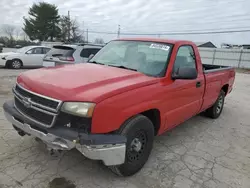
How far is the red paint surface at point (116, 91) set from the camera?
252 cm

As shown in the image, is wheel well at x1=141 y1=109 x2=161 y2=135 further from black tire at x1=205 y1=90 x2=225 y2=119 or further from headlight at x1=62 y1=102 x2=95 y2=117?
black tire at x1=205 y1=90 x2=225 y2=119

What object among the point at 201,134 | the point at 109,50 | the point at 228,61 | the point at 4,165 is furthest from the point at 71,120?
the point at 228,61

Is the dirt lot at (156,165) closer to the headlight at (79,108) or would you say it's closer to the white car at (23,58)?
the headlight at (79,108)

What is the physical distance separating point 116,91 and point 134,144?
819mm

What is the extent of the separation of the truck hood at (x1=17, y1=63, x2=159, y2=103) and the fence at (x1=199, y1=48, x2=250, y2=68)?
2606 centimetres

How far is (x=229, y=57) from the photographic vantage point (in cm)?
2697

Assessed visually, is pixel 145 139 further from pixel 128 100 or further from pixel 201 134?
pixel 201 134

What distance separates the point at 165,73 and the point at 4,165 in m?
2.52

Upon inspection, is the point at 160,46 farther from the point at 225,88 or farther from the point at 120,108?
the point at 225,88

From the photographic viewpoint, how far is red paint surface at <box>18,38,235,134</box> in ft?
8.28

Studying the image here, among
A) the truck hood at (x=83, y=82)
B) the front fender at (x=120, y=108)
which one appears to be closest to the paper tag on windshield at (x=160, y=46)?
the truck hood at (x=83, y=82)

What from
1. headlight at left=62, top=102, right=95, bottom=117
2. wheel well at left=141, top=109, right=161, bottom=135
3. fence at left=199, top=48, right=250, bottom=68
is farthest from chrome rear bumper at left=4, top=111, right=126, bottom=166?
fence at left=199, top=48, right=250, bottom=68

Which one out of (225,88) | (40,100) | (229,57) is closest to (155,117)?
(40,100)

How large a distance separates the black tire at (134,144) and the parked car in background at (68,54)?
601 centimetres
